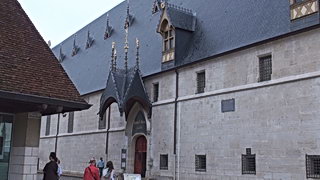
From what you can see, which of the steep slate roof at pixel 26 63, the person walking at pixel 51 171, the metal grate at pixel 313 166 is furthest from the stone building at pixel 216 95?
the person walking at pixel 51 171

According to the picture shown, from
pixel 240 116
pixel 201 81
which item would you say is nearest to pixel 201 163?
pixel 240 116

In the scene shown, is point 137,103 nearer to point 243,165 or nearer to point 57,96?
point 243,165

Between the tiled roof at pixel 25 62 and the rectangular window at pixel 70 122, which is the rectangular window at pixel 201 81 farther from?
the rectangular window at pixel 70 122

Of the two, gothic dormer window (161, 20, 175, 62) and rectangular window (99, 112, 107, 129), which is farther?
rectangular window (99, 112, 107, 129)

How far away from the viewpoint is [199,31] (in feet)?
73.1

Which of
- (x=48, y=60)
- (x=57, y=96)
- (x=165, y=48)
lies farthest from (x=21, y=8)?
(x=165, y=48)

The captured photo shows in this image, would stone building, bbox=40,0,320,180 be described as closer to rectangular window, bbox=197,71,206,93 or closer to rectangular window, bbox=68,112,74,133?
rectangular window, bbox=197,71,206,93

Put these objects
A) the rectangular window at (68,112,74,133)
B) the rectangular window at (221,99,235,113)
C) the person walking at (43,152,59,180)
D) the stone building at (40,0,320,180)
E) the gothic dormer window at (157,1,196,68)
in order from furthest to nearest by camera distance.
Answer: the rectangular window at (68,112,74,133) < the gothic dormer window at (157,1,196,68) < the rectangular window at (221,99,235,113) < the stone building at (40,0,320,180) < the person walking at (43,152,59,180)

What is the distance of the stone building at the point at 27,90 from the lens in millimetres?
9227

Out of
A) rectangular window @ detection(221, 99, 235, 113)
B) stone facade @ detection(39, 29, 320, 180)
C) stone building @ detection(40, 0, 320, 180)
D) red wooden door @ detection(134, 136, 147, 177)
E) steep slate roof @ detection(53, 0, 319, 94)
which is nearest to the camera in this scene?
stone facade @ detection(39, 29, 320, 180)

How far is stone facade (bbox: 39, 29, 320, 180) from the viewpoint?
1489 cm

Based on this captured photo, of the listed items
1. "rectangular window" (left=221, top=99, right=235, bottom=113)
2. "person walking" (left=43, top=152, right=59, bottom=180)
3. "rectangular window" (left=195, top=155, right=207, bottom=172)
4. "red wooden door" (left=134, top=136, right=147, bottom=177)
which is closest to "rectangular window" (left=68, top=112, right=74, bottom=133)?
"red wooden door" (left=134, top=136, right=147, bottom=177)

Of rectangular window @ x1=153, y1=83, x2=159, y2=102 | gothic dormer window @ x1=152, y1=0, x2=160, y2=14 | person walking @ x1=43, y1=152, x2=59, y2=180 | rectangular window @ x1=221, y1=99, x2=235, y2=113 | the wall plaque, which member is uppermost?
gothic dormer window @ x1=152, y1=0, x2=160, y2=14

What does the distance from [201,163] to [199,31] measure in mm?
7102
